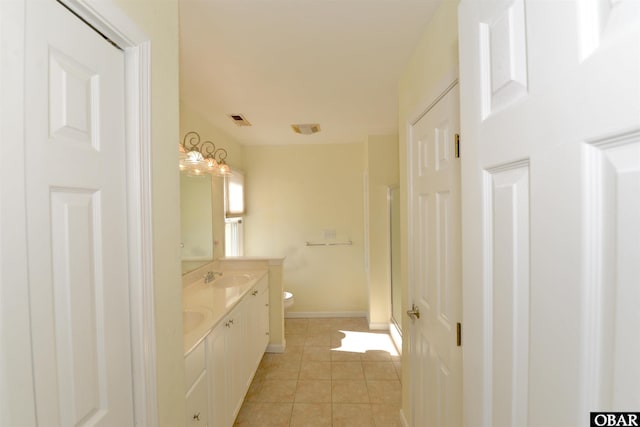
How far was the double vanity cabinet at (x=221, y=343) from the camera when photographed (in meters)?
1.46

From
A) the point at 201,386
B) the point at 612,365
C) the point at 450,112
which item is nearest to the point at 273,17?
the point at 450,112

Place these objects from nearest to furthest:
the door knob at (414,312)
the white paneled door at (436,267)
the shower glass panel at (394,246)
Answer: the white paneled door at (436,267), the door knob at (414,312), the shower glass panel at (394,246)

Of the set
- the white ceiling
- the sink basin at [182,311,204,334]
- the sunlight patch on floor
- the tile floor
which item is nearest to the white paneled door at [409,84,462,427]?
the white ceiling

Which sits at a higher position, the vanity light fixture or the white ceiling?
the white ceiling

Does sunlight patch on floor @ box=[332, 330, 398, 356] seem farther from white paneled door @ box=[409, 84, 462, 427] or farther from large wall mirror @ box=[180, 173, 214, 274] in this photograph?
large wall mirror @ box=[180, 173, 214, 274]

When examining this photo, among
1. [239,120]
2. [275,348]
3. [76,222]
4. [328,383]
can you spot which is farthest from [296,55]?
[275,348]

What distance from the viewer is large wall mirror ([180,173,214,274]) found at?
2.57 m

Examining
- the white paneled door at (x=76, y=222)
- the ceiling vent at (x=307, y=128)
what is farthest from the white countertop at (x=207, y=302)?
the ceiling vent at (x=307, y=128)

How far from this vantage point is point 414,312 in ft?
5.65

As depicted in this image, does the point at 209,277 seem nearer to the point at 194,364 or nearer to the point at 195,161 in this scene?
the point at 195,161

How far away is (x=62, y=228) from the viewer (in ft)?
2.14

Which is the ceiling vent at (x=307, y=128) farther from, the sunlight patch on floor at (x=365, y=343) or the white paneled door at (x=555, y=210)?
the white paneled door at (x=555, y=210)

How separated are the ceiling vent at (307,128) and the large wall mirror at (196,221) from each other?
1.13 metres

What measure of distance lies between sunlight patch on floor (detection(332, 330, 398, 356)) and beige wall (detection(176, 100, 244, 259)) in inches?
69.4
